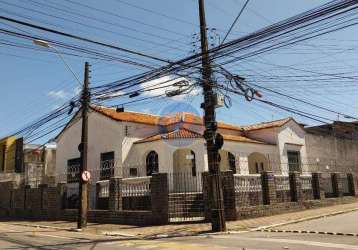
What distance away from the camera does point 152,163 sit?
26.4 meters

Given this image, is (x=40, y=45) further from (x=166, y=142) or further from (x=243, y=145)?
(x=243, y=145)

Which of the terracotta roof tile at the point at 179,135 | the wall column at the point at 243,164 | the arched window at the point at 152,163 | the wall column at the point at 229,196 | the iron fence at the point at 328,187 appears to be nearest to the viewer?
the wall column at the point at 229,196

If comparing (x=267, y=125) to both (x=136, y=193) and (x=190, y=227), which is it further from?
(x=190, y=227)

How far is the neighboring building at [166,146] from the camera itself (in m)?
25.4

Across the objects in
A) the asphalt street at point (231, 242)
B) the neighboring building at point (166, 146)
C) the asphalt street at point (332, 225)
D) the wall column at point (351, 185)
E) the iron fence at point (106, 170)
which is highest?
the neighboring building at point (166, 146)

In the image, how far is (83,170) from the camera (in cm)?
1964

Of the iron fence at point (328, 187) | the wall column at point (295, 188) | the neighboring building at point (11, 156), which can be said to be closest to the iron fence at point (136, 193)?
the wall column at point (295, 188)

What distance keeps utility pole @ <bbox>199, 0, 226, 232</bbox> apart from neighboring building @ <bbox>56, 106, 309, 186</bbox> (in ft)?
28.5

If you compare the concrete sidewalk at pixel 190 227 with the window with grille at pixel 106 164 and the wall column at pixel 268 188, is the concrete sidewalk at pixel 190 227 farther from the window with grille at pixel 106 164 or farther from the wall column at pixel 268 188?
the window with grille at pixel 106 164

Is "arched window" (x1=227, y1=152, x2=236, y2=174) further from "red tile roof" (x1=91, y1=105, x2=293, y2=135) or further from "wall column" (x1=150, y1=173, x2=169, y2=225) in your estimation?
"wall column" (x1=150, y1=173, x2=169, y2=225)

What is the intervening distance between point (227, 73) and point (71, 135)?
1779 centimetres

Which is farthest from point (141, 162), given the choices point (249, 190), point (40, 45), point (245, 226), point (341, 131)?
point (341, 131)

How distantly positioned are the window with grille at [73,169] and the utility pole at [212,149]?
1543cm

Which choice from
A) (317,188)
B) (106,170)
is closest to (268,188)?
(317,188)
